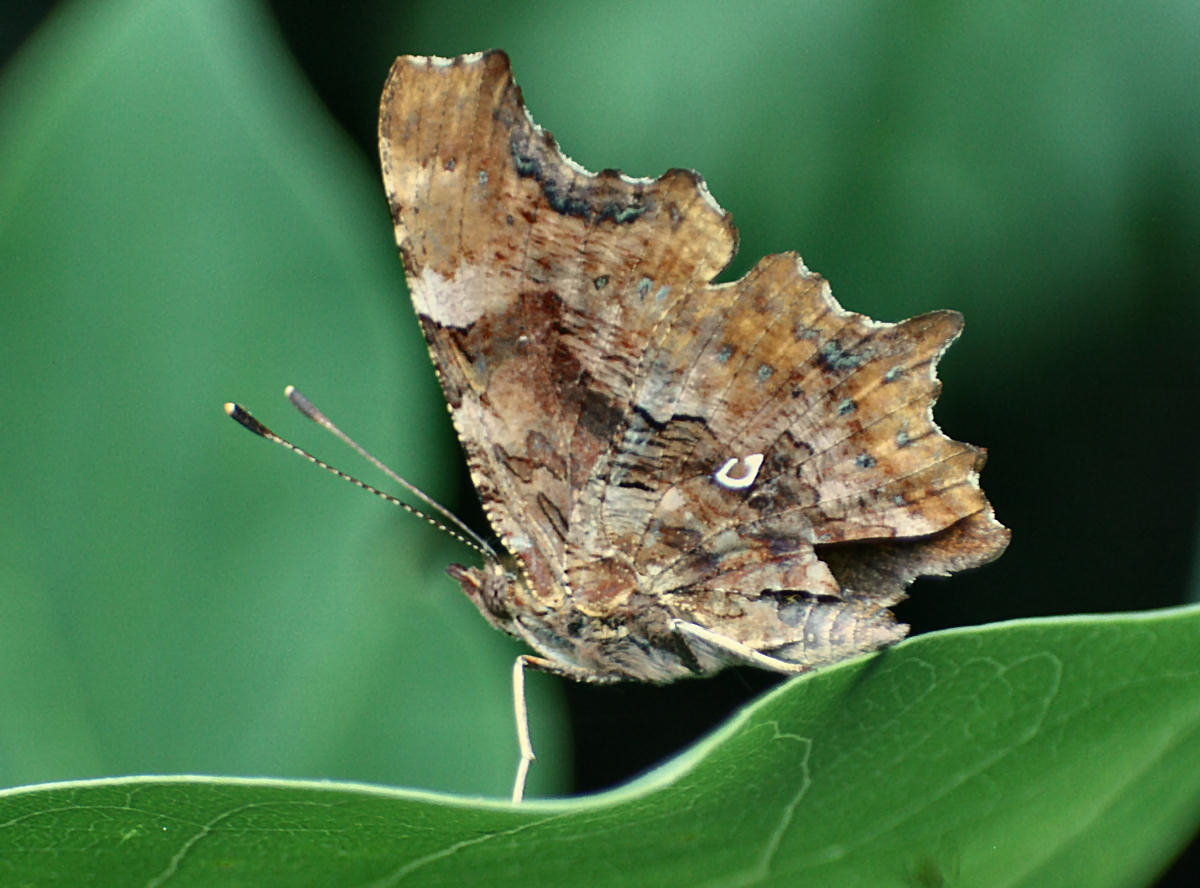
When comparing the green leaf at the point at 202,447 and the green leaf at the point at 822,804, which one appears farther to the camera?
the green leaf at the point at 202,447

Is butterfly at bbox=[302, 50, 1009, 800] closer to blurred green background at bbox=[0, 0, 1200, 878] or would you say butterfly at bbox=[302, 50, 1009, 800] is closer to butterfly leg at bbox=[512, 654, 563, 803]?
butterfly leg at bbox=[512, 654, 563, 803]

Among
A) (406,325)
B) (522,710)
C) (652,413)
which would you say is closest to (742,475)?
(652,413)

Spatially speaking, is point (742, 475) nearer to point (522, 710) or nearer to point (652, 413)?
point (652, 413)

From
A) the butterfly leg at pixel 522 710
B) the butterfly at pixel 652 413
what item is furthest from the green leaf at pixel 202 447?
the butterfly at pixel 652 413

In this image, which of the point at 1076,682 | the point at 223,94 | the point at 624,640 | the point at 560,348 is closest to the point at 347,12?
the point at 223,94

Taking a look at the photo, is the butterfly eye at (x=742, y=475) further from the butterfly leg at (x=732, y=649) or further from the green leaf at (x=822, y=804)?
the green leaf at (x=822, y=804)

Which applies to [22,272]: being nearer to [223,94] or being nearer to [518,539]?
[223,94]
